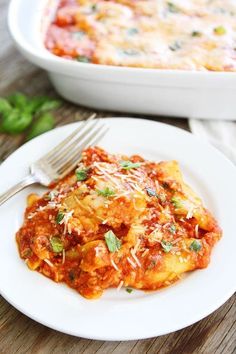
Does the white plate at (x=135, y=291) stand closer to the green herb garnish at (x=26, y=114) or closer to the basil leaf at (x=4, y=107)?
the green herb garnish at (x=26, y=114)

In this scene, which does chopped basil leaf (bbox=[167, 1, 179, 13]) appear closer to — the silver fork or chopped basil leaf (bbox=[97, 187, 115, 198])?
the silver fork

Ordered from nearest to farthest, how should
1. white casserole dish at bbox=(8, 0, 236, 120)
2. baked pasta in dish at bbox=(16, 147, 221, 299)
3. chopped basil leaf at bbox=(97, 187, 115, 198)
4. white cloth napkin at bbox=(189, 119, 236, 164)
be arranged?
1. baked pasta in dish at bbox=(16, 147, 221, 299)
2. chopped basil leaf at bbox=(97, 187, 115, 198)
3. white casserole dish at bbox=(8, 0, 236, 120)
4. white cloth napkin at bbox=(189, 119, 236, 164)

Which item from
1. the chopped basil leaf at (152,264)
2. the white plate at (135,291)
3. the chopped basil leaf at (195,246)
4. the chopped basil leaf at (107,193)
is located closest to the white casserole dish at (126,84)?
the white plate at (135,291)

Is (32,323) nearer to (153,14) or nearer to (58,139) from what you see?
(58,139)

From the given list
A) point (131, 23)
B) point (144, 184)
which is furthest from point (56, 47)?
point (144, 184)

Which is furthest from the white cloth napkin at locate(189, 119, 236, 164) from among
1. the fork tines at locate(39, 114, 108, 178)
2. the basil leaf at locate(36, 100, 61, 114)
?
the basil leaf at locate(36, 100, 61, 114)

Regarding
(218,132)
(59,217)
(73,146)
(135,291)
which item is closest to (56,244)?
(59,217)
